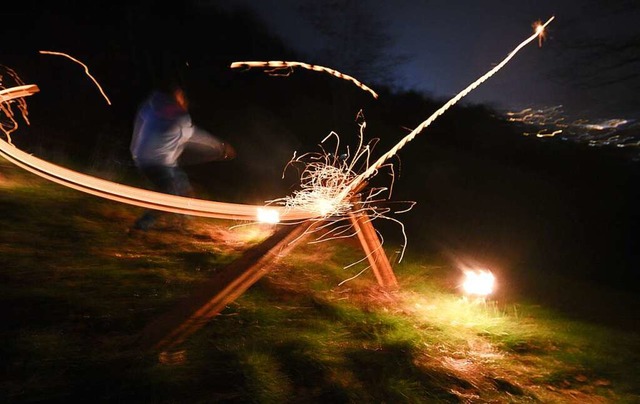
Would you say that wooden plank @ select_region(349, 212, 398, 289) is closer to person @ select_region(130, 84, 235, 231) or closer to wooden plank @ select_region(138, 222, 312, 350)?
wooden plank @ select_region(138, 222, 312, 350)

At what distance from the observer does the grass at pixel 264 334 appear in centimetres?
277

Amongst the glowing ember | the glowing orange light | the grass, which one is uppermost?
the glowing orange light

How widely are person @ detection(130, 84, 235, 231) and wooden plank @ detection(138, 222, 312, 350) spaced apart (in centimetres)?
262

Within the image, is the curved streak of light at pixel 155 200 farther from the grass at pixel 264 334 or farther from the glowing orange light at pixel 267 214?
the grass at pixel 264 334

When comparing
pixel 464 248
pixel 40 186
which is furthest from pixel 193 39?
pixel 464 248

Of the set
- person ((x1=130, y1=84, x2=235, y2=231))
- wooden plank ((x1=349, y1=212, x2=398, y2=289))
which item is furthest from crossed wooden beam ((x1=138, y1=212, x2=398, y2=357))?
person ((x1=130, y1=84, x2=235, y2=231))

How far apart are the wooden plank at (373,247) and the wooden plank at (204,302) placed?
52.6 inches

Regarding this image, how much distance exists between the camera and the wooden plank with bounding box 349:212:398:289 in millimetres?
4355

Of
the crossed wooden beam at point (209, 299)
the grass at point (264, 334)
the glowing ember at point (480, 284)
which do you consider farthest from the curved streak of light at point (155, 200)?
the glowing ember at point (480, 284)

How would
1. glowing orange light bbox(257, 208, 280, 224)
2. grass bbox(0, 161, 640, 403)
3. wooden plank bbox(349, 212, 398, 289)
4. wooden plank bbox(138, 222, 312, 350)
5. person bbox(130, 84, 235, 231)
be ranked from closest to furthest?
1. grass bbox(0, 161, 640, 403)
2. wooden plank bbox(138, 222, 312, 350)
3. glowing orange light bbox(257, 208, 280, 224)
4. wooden plank bbox(349, 212, 398, 289)
5. person bbox(130, 84, 235, 231)

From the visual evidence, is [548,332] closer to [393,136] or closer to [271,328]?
[271,328]

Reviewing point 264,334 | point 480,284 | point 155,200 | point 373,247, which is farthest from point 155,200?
point 480,284

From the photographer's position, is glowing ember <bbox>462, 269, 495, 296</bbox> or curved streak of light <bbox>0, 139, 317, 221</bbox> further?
glowing ember <bbox>462, 269, 495, 296</bbox>

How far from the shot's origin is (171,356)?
9.73 ft
